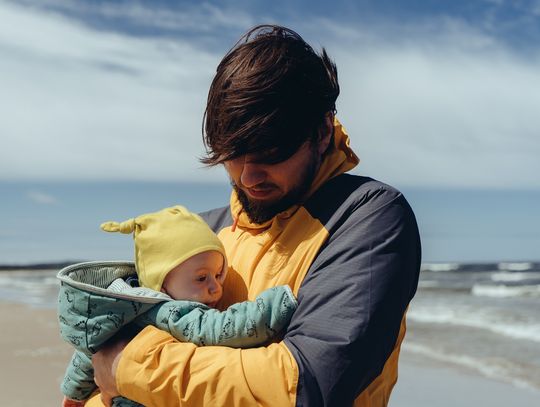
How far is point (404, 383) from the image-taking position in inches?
254

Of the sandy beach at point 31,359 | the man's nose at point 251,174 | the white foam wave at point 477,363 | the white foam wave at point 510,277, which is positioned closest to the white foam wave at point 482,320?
the white foam wave at point 477,363

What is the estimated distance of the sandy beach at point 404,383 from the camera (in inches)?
229

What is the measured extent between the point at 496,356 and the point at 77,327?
6966mm

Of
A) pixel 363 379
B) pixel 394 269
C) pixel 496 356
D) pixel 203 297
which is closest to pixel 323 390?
pixel 363 379

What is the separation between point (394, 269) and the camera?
1.85 m

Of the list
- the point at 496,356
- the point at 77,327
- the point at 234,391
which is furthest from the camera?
the point at 496,356

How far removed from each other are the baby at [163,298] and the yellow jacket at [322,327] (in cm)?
8

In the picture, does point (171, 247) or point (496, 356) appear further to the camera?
point (496, 356)

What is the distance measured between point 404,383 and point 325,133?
476 cm

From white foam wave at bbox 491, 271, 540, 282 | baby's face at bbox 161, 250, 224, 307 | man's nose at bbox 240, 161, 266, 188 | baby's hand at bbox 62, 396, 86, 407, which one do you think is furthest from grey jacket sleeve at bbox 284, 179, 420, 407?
white foam wave at bbox 491, 271, 540, 282

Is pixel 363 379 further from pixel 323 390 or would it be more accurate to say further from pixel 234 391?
pixel 234 391

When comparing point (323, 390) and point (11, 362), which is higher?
point (323, 390)

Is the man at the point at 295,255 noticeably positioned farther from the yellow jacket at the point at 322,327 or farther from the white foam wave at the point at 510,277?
the white foam wave at the point at 510,277

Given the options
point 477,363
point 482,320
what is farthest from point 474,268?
point 477,363
